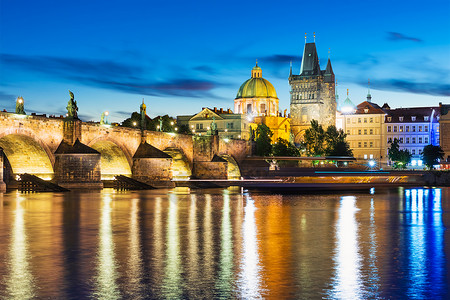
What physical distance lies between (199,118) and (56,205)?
12437cm

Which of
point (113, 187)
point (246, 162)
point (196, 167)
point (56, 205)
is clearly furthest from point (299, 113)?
point (56, 205)

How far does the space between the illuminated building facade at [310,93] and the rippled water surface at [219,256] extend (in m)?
144

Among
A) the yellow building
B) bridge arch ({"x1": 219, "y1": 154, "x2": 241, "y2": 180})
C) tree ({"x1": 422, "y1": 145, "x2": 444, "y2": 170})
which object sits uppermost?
the yellow building

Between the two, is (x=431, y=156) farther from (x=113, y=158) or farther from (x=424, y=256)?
(x=424, y=256)

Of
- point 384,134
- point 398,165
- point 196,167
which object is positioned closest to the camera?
point 196,167

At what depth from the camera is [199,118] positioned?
155375mm

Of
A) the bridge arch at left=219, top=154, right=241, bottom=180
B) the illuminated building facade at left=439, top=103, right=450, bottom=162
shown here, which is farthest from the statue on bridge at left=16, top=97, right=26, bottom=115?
the illuminated building facade at left=439, top=103, right=450, bottom=162

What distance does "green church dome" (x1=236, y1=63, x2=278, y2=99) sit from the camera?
569ft

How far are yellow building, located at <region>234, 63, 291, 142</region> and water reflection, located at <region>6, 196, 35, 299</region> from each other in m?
148

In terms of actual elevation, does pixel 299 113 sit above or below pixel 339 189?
above

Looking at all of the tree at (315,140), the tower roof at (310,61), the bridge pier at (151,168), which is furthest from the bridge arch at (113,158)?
the tower roof at (310,61)

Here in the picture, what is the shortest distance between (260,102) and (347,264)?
159 metres

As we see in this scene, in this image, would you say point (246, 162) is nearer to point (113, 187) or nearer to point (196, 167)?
point (196, 167)

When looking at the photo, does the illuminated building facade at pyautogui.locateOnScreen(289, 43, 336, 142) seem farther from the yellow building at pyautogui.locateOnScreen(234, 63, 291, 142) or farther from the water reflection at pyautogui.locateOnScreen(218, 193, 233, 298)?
the water reflection at pyautogui.locateOnScreen(218, 193, 233, 298)
